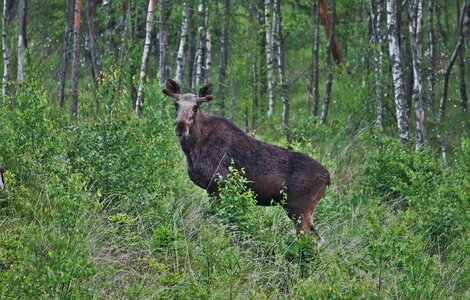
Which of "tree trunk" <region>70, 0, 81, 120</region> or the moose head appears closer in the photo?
the moose head

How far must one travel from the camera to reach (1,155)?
11.7 metres

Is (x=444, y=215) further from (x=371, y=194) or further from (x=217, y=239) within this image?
(x=217, y=239)

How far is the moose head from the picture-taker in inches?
429

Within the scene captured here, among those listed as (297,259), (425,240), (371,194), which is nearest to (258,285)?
(297,259)

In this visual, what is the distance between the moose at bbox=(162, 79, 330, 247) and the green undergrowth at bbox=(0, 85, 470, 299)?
1.19ft

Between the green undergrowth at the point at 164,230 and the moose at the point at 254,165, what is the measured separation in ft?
1.19

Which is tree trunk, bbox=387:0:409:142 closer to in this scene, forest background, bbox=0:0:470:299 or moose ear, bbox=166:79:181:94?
forest background, bbox=0:0:470:299

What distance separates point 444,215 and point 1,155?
638cm

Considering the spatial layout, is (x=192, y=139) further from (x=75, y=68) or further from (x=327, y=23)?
(x=327, y=23)

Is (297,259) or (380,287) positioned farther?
(297,259)

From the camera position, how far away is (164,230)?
33.1 feet

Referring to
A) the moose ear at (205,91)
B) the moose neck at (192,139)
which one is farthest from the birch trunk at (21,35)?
the moose neck at (192,139)

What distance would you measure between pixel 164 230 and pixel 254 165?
194 cm

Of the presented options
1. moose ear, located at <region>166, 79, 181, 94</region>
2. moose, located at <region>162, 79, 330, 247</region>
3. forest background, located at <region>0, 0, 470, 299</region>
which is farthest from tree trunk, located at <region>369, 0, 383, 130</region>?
moose ear, located at <region>166, 79, 181, 94</region>
